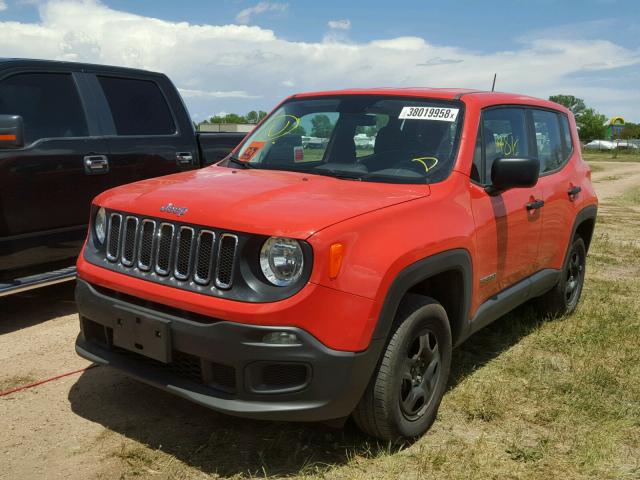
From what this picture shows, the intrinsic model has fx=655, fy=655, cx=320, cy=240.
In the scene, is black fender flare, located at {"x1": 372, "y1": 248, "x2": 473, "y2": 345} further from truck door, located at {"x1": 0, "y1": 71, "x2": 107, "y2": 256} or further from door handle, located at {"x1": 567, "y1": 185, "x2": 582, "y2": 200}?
truck door, located at {"x1": 0, "y1": 71, "x2": 107, "y2": 256}

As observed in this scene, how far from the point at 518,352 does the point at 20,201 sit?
3.76 meters

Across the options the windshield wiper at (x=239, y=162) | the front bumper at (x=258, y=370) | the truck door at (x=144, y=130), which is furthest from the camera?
the truck door at (x=144, y=130)

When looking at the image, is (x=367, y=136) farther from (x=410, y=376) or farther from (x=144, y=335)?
(x=144, y=335)

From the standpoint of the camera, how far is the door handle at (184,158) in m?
5.99

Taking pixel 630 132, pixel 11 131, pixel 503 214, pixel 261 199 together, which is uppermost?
pixel 11 131

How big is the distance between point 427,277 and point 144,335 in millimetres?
1375

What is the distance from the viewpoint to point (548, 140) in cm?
502

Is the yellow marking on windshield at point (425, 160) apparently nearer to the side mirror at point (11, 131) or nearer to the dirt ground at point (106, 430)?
the dirt ground at point (106, 430)

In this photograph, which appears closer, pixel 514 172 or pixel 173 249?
pixel 173 249

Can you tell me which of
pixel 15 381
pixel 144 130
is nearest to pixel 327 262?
pixel 15 381

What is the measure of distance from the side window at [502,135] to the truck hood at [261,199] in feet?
2.55

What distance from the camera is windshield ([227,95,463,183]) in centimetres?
375

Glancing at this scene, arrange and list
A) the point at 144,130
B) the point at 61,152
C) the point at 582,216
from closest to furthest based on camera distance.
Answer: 1. the point at 61,152
2. the point at 582,216
3. the point at 144,130

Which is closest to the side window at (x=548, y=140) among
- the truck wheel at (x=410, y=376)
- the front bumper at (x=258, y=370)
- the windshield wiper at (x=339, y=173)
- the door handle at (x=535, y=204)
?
the door handle at (x=535, y=204)
